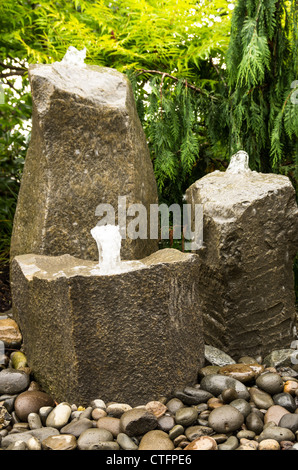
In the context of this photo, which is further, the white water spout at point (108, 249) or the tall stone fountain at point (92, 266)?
the white water spout at point (108, 249)

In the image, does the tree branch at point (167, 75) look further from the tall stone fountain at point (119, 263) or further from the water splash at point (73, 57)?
the water splash at point (73, 57)

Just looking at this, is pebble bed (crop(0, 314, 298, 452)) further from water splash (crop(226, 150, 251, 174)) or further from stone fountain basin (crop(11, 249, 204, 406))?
water splash (crop(226, 150, 251, 174))

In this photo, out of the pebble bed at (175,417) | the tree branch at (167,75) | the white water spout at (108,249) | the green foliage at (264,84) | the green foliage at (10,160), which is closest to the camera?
the pebble bed at (175,417)

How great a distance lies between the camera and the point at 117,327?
7.97 feet

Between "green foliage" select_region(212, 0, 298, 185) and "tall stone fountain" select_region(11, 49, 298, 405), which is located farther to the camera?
"green foliage" select_region(212, 0, 298, 185)

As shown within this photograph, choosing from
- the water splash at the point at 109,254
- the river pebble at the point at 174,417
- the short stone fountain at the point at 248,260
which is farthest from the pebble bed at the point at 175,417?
the water splash at the point at 109,254

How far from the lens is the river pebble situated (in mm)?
2186

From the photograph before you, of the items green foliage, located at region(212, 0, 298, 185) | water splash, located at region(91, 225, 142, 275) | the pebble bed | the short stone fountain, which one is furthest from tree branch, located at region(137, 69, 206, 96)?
the pebble bed

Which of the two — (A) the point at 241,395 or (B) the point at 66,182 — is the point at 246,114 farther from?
(A) the point at 241,395

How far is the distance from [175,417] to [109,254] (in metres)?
0.86

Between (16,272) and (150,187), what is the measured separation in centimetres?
115

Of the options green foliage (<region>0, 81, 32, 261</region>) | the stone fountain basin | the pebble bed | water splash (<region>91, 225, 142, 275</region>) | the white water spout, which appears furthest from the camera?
green foliage (<region>0, 81, 32, 261</region>)

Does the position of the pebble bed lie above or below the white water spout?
below

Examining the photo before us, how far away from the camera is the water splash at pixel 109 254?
8.23 ft
